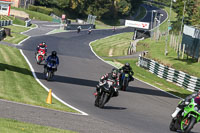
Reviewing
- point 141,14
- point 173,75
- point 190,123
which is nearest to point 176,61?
point 173,75

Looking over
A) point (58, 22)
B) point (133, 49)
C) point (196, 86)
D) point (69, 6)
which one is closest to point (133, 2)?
point (69, 6)

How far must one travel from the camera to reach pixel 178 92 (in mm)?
31781

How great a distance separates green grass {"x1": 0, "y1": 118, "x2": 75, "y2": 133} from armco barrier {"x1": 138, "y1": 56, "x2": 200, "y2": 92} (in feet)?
72.4

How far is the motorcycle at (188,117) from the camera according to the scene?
14.8 m

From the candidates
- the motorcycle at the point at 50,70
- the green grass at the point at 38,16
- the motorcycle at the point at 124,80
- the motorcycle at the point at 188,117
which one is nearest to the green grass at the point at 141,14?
the green grass at the point at 38,16

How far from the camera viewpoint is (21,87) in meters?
21.6

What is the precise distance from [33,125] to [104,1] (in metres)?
118

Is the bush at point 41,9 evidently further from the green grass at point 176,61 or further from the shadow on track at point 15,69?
the shadow on track at point 15,69

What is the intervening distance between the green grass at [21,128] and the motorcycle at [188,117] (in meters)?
4.55

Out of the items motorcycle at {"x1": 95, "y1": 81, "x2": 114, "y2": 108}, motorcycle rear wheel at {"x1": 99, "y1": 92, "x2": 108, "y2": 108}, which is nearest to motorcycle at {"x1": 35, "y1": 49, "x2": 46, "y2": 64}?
motorcycle at {"x1": 95, "y1": 81, "x2": 114, "y2": 108}

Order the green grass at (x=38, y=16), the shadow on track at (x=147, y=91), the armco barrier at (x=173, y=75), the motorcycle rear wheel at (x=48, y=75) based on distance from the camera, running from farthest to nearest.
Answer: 1. the green grass at (x=38, y=16)
2. the armco barrier at (x=173, y=75)
3. the shadow on track at (x=147, y=91)
4. the motorcycle rear wheel at (x=48, y=75)

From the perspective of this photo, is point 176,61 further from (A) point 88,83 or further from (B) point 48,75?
(B) point 48,75

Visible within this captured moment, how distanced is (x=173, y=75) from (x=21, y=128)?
1052 inches

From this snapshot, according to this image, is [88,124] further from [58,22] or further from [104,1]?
[104,1]
